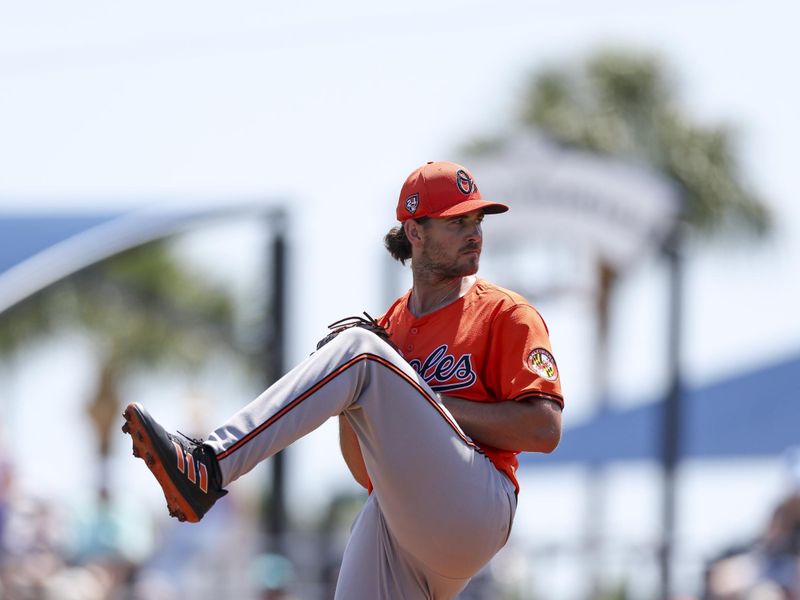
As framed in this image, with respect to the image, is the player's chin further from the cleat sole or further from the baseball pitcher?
the cleat sole

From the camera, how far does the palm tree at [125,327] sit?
3378 centimetres

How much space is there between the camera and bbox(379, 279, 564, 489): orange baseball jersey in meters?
5.52

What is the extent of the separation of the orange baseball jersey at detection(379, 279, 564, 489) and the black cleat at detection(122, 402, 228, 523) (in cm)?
91

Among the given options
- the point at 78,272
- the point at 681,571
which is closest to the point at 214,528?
the point at 78,272

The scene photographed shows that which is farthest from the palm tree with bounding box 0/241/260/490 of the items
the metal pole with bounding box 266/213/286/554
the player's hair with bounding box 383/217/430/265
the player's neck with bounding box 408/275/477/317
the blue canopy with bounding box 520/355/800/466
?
the player's neck with bounding box 408/275/477/317

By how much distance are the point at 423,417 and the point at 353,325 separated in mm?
442

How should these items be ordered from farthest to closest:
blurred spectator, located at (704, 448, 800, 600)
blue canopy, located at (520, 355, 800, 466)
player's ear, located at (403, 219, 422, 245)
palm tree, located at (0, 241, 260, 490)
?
palm tree, located at (0, 241, 260, 490) < blue canopy, located at (520, 355, 800, 466) < blurred spectator, located at (704, 448, 800, 600) < player's ear, located at (403, 219, 422, 245)

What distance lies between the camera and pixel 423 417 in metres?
5.42

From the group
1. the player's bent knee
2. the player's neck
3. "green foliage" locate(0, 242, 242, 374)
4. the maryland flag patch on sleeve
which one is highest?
the player's neck

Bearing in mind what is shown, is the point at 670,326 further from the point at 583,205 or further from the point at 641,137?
the point at 641,137

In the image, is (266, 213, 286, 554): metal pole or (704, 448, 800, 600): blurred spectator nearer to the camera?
(704, 448, 800, 600): blurred spectator

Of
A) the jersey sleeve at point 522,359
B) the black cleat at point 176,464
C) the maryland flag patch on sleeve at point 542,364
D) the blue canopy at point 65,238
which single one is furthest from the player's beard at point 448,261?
the blue canopy at point 65,238

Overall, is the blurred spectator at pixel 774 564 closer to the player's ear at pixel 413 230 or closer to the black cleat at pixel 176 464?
the player's ear at pixel 413 230

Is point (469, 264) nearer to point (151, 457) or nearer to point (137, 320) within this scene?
point (151, 457)
